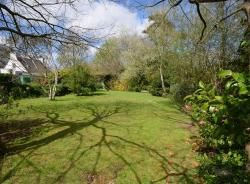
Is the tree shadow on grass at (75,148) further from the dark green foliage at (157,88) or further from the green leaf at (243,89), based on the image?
the dark green foliage at (157,88)

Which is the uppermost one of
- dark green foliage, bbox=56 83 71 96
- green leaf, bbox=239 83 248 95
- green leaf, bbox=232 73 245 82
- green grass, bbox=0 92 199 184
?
green leaf, bbox=232 73 245 82

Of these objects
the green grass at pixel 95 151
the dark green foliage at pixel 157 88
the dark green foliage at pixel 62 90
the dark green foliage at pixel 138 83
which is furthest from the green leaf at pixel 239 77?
the dark green foliage at pixel 138 83

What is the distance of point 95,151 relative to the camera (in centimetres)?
720

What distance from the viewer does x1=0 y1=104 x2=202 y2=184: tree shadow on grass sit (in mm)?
5926

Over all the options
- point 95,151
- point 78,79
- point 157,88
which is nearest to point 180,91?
point 157,88

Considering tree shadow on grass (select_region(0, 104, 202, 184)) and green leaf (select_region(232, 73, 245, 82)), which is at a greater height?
green leaf (select_region(232, 73, 245, 82))

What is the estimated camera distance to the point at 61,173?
19.3 feet

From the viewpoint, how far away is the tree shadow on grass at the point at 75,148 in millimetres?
5926

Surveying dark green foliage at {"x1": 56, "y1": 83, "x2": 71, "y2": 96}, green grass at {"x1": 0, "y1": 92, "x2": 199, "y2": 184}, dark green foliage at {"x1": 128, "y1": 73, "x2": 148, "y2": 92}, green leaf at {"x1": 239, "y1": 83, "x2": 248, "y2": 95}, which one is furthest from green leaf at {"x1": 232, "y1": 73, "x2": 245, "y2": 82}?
dark green foliage at {"x1": 128, "y1": 73, "x2": 148, "y2": 92}

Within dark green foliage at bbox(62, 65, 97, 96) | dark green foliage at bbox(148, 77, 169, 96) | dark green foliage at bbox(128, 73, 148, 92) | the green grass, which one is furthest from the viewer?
dark green foliage at bbox(128, 73, 148, 92)

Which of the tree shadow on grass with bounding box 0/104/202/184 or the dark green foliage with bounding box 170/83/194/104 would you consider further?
the dark green foliage with bounding box 170/83/194/104

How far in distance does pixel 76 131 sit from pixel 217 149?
4.33 m

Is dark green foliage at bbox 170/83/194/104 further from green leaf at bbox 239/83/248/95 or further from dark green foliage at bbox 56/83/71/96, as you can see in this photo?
green leaf at bbox 239/83/248/95

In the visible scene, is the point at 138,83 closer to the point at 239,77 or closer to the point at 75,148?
the point at 75,148
